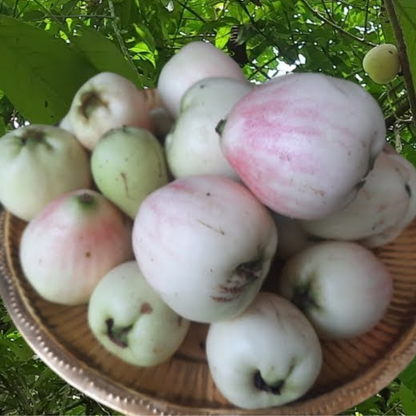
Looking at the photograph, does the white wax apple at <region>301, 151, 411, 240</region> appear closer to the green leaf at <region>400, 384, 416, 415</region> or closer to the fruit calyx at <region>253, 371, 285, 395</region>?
the fruit calyx at <region>253, 371, 285, 395</region>

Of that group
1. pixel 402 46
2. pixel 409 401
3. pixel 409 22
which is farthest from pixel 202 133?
pixel 409 401

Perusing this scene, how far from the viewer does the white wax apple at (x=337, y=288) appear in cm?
59

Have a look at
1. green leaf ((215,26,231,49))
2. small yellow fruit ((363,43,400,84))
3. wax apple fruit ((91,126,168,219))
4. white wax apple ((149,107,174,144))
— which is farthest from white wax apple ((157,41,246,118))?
green leaf ((215,26,231,49))

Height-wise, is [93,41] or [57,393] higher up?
[93,41]

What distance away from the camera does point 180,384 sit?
0.60 meters

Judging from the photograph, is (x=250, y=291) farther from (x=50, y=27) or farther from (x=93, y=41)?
(x=50, y=27)

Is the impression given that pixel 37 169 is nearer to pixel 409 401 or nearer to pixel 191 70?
pixel 191 70

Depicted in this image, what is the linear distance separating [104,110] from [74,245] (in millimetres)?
140

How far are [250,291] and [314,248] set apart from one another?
102 millimetres

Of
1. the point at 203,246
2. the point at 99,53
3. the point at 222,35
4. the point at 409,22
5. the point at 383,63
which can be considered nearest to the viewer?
the point at 203,246

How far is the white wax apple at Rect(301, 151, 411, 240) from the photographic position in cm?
61

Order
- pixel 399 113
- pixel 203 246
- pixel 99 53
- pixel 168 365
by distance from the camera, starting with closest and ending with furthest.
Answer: pixel 203 246 < pixel 168 365 < pixel 99 53 < pixel 399 113

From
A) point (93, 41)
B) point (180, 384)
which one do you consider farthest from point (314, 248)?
point (93, 41)

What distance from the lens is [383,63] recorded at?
1191 millimetres
